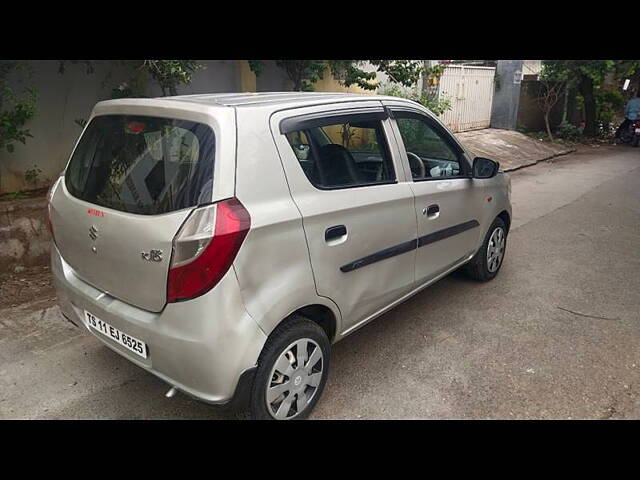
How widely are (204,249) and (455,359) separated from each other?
196 centimetres

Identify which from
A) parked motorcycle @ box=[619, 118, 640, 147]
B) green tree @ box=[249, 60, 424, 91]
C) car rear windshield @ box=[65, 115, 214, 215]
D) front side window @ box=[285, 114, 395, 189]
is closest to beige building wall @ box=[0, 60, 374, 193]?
green tree @ box=[249, 60, 424, 91]

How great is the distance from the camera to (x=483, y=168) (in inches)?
144

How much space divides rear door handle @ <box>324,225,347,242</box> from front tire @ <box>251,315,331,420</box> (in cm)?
44

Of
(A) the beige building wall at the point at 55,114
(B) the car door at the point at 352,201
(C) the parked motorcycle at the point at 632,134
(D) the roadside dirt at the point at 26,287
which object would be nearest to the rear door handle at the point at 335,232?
(B) the car door at the point at 352,201

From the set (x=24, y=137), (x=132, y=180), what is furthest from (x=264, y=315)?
(x=24, y=137)

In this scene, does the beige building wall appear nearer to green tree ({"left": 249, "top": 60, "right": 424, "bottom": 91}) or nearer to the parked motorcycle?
green tree ({"left": 249, "top": 60, "right": 424, "bottom": 91})

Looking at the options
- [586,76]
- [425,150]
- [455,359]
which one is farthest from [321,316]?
[586,76]

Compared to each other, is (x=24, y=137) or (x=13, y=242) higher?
(x=24, y=137)

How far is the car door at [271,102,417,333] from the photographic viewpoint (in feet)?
7.73

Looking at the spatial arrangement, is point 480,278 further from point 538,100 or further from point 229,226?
point 538,100

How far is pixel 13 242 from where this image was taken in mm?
4312

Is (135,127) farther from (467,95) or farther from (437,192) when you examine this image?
(467,95)

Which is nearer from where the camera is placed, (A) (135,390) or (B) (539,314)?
(A) (135,390)

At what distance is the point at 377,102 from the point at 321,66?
4.62 m
